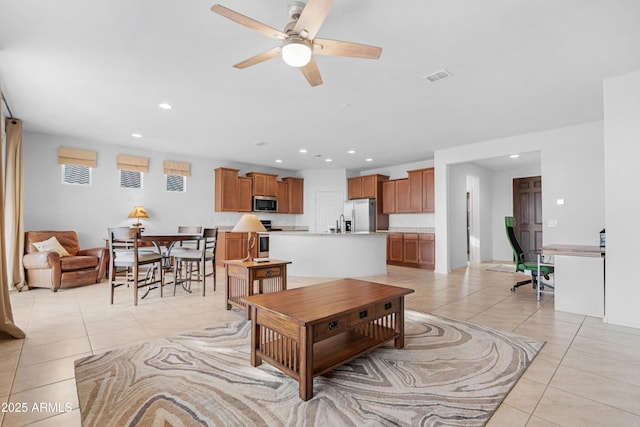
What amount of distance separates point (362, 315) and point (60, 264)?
497 centimetres

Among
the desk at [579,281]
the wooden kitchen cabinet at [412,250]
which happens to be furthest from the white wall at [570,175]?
the wooden kitchen cabinet at [412,250]

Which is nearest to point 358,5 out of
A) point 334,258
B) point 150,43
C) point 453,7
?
point 453,7

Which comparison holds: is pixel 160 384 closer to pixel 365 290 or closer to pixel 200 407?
pixel 200 407

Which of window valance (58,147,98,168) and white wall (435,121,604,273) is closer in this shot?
white wall (435,121,604,273)

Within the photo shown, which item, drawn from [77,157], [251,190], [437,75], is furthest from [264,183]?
[437,75]

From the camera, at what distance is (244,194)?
7848mm

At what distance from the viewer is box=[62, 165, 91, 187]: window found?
5652 mm

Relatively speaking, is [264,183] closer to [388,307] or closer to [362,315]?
[388,307]

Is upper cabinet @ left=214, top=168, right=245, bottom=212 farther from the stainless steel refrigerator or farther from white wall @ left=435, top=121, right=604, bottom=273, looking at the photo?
white wall @ left=435, top=121, right=604, bottom=273

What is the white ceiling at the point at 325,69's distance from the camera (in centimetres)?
225

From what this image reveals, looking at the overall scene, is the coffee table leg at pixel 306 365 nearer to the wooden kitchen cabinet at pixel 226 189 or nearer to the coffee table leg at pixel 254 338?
the coffee table leg at pixel 254 338

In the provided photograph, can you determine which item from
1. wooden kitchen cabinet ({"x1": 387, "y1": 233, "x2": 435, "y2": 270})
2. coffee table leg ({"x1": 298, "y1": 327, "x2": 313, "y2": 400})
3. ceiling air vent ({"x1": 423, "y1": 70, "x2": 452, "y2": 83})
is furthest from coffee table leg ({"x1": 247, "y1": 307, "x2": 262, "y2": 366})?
wooden kitchen cabinet ({"x1": 387, "y1": 233, "x2": 435, "y2": 270})

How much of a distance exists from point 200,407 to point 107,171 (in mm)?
5978

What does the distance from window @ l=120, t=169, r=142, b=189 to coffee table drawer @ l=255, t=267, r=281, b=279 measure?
4606mm
